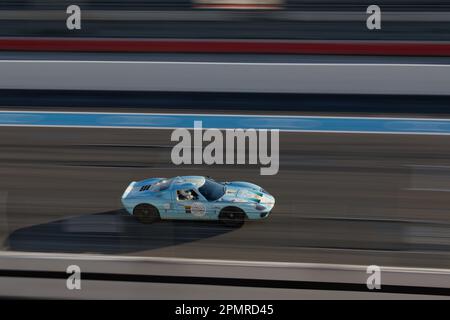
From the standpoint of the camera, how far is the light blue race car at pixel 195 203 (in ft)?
11.5

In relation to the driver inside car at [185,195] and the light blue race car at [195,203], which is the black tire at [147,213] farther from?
the driver inside car at [185,195]

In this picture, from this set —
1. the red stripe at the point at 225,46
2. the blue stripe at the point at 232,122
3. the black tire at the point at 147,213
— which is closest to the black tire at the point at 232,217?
the black tire at the point at 147,213

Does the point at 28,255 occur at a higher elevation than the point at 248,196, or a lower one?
lower

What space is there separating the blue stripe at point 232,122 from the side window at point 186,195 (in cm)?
176

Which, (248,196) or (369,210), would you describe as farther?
(369,210)

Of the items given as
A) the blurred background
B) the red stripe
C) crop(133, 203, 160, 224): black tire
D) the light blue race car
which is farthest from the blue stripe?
crop(133, 203, 160, 224): black tire

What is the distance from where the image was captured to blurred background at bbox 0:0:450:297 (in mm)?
3488

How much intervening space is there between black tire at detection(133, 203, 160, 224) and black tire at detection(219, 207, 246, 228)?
342mm

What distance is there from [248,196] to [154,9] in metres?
5.08

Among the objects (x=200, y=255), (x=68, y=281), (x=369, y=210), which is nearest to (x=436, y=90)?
(x=369, y=210)

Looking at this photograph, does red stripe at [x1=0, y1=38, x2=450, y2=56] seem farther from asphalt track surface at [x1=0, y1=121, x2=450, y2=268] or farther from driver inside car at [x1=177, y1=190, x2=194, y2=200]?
driver inside car at [x1=177, y1=190, x2=194, y2=200]
